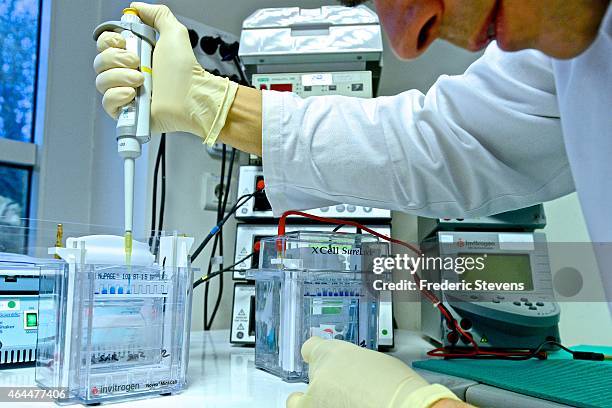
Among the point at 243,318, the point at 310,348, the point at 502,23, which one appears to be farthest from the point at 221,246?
the point at 502,23

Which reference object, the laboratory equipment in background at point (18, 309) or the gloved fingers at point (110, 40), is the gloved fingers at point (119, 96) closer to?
the gloved fingers at point (110, 40)

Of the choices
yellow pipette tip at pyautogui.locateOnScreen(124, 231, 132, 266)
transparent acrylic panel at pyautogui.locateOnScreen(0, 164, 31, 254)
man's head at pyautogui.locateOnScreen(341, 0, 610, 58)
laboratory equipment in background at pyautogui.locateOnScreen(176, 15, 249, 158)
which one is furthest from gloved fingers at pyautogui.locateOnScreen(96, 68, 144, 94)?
transparent acrylic panel at pyautogui.locateOnScreen(0, 164, 31, 254)

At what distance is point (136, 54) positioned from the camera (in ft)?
2.62

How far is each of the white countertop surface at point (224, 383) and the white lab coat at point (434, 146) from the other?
29 cm

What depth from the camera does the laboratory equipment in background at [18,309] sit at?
78 cm

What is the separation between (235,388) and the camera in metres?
0.71

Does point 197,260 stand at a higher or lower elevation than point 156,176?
lower

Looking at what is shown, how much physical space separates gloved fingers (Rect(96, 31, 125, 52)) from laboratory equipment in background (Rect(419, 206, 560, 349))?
78 cm

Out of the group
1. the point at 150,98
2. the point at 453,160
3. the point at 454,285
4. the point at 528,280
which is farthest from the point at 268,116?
the point at 528,280

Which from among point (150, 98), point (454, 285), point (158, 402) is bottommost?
point (158, 402)

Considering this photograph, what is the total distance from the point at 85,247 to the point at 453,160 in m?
0.61

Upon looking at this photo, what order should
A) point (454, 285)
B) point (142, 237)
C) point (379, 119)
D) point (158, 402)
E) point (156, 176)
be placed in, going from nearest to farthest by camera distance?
point (158, 402) < point (142, 237) < point (379, 119) < point (454, 285) < point (156, 176)

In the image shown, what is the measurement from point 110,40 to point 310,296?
519mm

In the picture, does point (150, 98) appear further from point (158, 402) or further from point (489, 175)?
point (489, 175)
